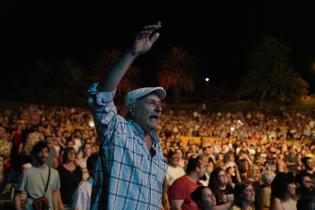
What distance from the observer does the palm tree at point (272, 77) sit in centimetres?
5069

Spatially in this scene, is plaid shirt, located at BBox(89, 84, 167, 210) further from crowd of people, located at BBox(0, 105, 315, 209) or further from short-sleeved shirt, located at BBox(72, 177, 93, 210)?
short-sleeved shirt, located at BBox(72, 177, 93, 210)

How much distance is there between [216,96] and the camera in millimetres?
59031

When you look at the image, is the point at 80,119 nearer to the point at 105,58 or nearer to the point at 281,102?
the point at 281,102

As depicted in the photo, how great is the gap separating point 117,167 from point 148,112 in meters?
0.36

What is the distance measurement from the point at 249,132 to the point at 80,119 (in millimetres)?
8181

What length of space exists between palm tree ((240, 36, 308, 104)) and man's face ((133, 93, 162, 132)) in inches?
1893

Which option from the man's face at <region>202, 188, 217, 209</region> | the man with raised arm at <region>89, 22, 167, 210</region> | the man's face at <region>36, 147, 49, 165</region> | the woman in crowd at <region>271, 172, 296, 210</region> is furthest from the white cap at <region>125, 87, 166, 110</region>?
the woman in crowd at <region>271, 172, 296, 210</region>

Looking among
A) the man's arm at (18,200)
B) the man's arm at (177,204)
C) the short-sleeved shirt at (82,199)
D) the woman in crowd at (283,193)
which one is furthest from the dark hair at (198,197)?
the man's arm at (18,200)

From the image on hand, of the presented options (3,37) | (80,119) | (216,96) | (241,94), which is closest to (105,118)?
(80,119)

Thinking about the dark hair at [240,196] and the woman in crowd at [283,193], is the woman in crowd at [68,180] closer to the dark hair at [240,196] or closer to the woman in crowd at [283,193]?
the dark hair at [240,196]

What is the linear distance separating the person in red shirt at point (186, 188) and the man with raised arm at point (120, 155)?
2706 millimetres

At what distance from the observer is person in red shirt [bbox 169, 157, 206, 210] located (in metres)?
5.56

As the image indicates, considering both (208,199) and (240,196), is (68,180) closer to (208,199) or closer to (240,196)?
(240,196)

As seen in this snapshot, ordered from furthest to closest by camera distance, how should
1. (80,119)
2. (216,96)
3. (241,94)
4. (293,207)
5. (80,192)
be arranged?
(216,96)
(241,94)
(80,119)
(293,207)
(80,192)
